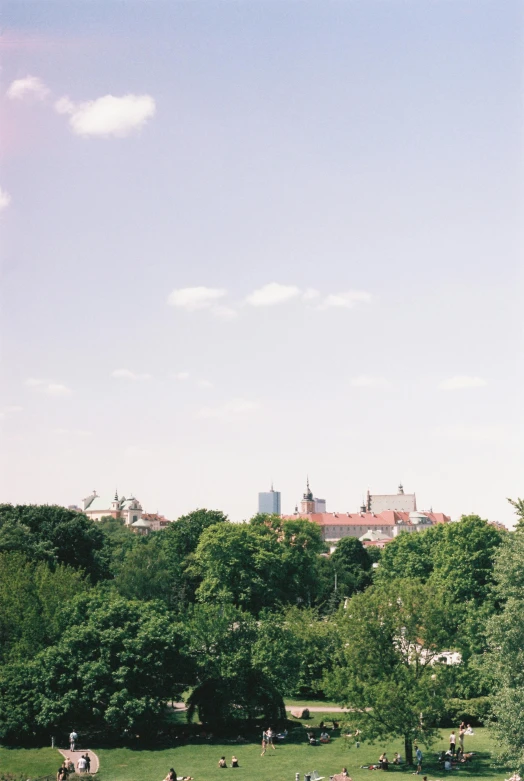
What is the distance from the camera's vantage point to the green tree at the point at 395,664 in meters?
32.6

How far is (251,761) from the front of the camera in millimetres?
33938

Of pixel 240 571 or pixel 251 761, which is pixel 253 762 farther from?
pixel 240 571

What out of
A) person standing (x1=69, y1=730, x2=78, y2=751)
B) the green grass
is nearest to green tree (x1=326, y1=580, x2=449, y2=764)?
the green grass

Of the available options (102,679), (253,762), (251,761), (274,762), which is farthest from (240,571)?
(274,762)

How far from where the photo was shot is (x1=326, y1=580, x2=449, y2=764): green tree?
3259 cm

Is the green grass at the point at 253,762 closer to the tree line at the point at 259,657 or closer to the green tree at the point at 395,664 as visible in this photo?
the tree line at the point at 259,657

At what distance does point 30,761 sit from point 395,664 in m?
15.4

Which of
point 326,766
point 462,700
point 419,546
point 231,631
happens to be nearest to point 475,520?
Result: point 419,546

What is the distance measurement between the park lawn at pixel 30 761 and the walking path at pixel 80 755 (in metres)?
0.29

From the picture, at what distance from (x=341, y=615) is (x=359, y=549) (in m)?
65.2

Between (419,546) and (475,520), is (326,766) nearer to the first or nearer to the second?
(475,520)

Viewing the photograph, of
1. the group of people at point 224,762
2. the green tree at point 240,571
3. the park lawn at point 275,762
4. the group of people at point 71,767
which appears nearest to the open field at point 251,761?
the park lawn at point 275,762

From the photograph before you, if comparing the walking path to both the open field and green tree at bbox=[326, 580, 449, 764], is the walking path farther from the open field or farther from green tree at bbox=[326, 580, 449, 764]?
green tree at bbox=[326, 580, 449, 764]

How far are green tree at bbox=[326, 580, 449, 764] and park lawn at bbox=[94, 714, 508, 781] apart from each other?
1.13 metres
